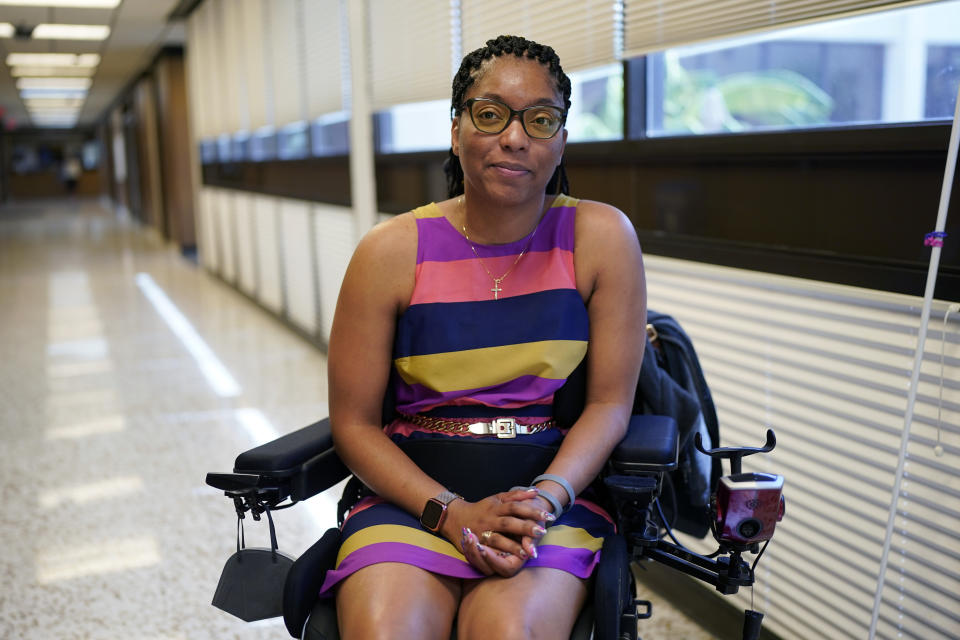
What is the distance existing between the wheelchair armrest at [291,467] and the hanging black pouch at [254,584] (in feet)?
0.21

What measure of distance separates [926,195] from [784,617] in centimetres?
108

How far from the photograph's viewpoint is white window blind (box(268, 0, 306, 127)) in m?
5.67

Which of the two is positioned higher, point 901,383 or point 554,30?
point 554,30

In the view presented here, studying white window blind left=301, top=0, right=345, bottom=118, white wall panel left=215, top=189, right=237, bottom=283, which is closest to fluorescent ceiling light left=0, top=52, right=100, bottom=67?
white wall panel left=215, top=189, right=237, bottom=283

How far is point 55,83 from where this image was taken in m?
15.5

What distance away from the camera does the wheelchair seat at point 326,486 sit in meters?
1.25

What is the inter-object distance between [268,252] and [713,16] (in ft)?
18.6

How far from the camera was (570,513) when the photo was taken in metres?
Result: 1.47

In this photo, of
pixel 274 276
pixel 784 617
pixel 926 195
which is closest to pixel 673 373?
pixel 926 195

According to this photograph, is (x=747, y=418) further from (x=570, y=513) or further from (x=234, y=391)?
(x=234, y=391)

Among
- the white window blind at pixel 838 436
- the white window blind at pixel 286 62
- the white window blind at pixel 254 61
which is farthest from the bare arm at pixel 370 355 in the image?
the white window blind at pixel 254 61

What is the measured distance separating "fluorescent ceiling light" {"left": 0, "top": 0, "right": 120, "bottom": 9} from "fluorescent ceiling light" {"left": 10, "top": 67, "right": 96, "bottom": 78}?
18.5 ft

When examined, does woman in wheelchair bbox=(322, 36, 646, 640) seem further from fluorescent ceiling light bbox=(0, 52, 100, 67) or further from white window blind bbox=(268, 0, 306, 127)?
fluorescent ceiling light bbox=(0, 52, 100, 67)

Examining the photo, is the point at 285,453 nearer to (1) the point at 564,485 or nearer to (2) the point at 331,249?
(1) the point at 564,485
